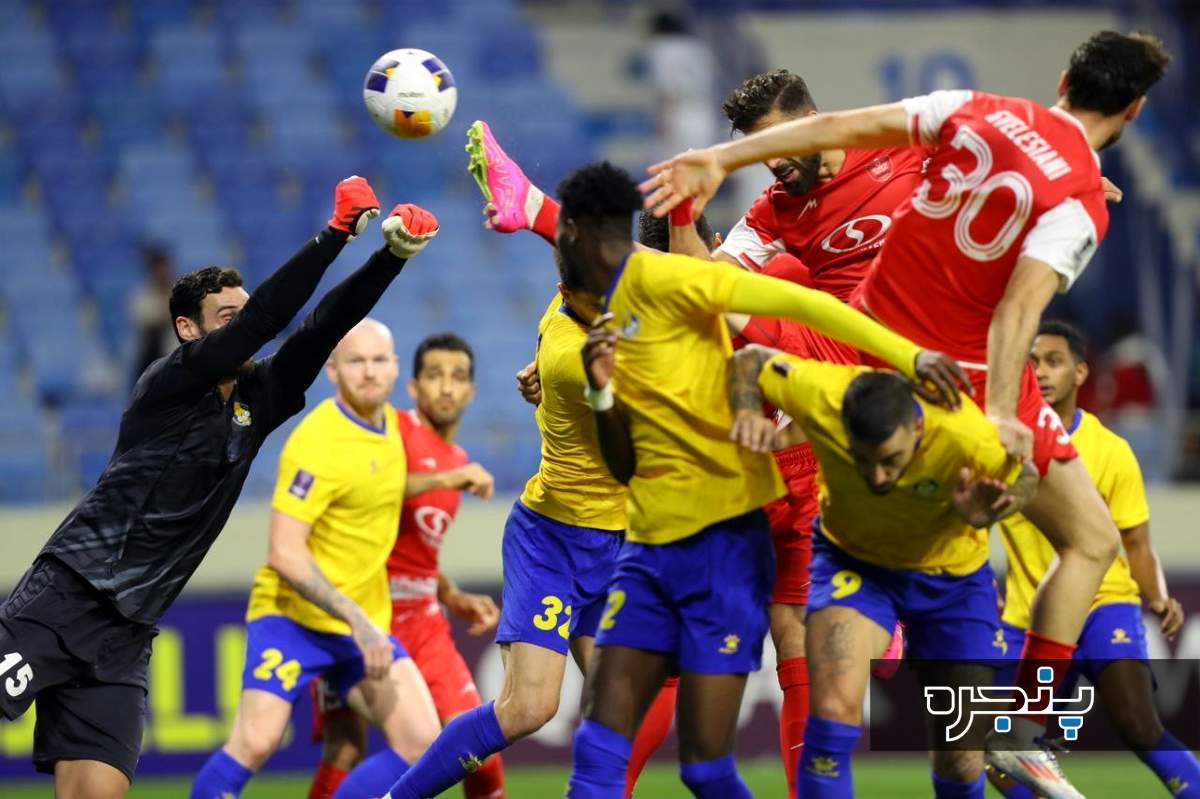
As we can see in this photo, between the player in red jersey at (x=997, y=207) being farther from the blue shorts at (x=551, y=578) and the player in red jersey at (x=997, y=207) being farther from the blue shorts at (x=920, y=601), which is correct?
the blue shorts at (x=551, y=578)

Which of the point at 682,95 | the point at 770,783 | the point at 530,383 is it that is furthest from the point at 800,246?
the point at 682,95

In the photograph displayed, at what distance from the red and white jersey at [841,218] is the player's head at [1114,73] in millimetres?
1050

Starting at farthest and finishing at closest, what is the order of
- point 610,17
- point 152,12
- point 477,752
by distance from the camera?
point 610,17 < point 152,12 < point 477,752

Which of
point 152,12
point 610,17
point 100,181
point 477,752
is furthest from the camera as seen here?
point 610,17

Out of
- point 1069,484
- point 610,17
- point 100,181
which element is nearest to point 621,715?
point 1069,484

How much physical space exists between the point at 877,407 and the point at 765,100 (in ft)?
5.91

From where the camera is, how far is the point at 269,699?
8141 millimetres

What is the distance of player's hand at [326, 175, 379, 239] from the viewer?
629 cm

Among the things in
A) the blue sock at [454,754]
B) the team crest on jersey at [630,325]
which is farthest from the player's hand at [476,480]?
the team crest on jersey at [630,325]

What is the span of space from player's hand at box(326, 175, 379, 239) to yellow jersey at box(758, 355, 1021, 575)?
5.00 feet

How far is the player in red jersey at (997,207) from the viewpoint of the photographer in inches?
225

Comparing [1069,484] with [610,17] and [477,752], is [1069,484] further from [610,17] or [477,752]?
[610,17]

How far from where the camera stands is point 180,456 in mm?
6457

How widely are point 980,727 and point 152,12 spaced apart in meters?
12.4
